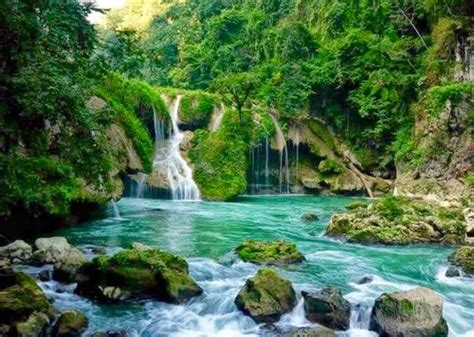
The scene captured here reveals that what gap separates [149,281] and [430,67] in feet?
60.0

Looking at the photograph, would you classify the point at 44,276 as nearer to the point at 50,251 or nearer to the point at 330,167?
the point at 50,251

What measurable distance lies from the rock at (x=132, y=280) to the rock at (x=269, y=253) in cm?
246

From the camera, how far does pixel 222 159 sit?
24.8 metres

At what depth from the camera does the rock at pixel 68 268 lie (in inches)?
366

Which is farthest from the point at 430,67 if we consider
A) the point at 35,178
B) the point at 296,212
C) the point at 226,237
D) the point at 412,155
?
the point at 35,178

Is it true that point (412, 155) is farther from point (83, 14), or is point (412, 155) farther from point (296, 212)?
point (83, 14)

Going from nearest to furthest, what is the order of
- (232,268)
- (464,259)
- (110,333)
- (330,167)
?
(110,333) → (232,268) → (464,259) → (330,167)

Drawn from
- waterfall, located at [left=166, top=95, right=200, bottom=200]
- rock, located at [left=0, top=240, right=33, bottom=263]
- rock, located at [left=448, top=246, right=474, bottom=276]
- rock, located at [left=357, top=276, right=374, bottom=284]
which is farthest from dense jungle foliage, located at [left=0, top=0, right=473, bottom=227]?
rock, located at [left=448, top=246, right=474, bottom=276]

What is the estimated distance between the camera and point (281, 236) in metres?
14.6

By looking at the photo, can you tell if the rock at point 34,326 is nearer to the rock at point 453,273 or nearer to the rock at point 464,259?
the rock at point 453,273

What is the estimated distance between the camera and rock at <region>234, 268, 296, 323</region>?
7781 mm

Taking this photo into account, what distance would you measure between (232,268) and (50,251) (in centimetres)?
373

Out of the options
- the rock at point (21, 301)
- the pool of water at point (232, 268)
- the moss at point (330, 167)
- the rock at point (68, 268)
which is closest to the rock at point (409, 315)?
the pool of water at point (232, 268)

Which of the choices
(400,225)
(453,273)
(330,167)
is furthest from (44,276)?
(330,167)
